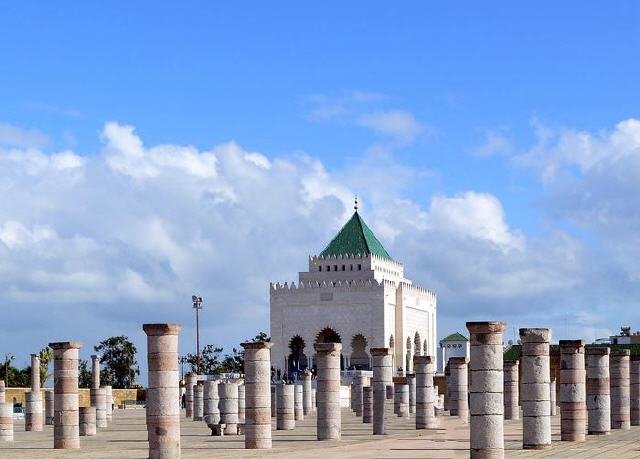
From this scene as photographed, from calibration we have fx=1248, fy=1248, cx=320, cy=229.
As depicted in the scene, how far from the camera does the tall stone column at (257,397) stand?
58.5 feet

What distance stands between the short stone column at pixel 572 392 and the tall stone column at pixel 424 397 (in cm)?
508

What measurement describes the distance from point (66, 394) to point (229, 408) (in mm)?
5190

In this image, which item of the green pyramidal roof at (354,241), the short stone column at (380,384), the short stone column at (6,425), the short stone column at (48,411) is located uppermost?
the green pyramidal roof at (354,241)

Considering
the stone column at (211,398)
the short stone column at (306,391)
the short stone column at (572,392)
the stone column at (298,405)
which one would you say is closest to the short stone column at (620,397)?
the short stone column at (572,392)

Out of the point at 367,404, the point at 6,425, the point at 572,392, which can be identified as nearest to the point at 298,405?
the point at 367,404

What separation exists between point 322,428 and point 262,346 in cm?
235

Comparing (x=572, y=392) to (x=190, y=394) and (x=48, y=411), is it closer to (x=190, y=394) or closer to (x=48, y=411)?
(x=48, y=411)

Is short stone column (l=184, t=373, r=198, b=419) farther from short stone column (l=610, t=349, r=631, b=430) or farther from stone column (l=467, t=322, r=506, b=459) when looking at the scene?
stone column (l=467, t=322, r=506, b=459)

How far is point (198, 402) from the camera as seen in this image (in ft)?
106

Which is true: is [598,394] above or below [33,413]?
above

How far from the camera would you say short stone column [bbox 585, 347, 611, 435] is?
786 inches

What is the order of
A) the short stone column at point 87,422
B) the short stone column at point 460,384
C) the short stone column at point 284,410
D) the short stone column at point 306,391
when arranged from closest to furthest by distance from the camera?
the short stone column at point 87,422 → the short stone column at point 284,410 → the short stone column at point 460,384 → the short stone column at point 306,391

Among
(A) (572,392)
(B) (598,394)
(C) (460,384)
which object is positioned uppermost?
(A) (572,392)

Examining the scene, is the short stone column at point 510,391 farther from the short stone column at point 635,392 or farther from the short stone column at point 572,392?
the short stone column at point 572,392
